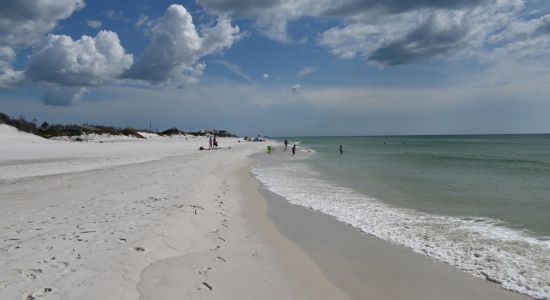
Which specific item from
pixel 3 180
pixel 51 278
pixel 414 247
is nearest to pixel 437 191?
pixel 414 247

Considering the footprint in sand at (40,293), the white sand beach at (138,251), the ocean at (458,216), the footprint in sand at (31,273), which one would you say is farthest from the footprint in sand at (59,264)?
the ocean at (458,216)

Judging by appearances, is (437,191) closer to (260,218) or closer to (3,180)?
(260,218)

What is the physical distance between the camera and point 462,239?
26.9 feet

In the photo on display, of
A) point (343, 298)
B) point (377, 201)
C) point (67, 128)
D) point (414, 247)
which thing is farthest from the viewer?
point (67, 128)

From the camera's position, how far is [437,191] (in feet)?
51.9

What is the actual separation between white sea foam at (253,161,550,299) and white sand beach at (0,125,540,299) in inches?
18.2

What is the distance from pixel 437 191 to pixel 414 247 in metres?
9.12

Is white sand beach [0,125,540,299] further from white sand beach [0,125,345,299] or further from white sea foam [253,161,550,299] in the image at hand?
white sea foam [253,161,550,299]

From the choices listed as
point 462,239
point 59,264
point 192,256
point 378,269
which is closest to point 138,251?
point 192,256

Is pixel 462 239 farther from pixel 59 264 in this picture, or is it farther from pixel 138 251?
pixel 59 264

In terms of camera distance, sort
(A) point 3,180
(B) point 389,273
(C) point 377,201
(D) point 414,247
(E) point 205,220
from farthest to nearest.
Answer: (A) point 3,180
(C) point 377,201
(E) point 205,220
(D) point 414,247
(B) point 389,273

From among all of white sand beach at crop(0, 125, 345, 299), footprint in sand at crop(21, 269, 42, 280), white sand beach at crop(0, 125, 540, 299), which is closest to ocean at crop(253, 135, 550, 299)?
white sand beach at crop(0, 125, 540, 299)

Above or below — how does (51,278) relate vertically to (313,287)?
above

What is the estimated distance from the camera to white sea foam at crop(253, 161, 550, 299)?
611 centimetres
